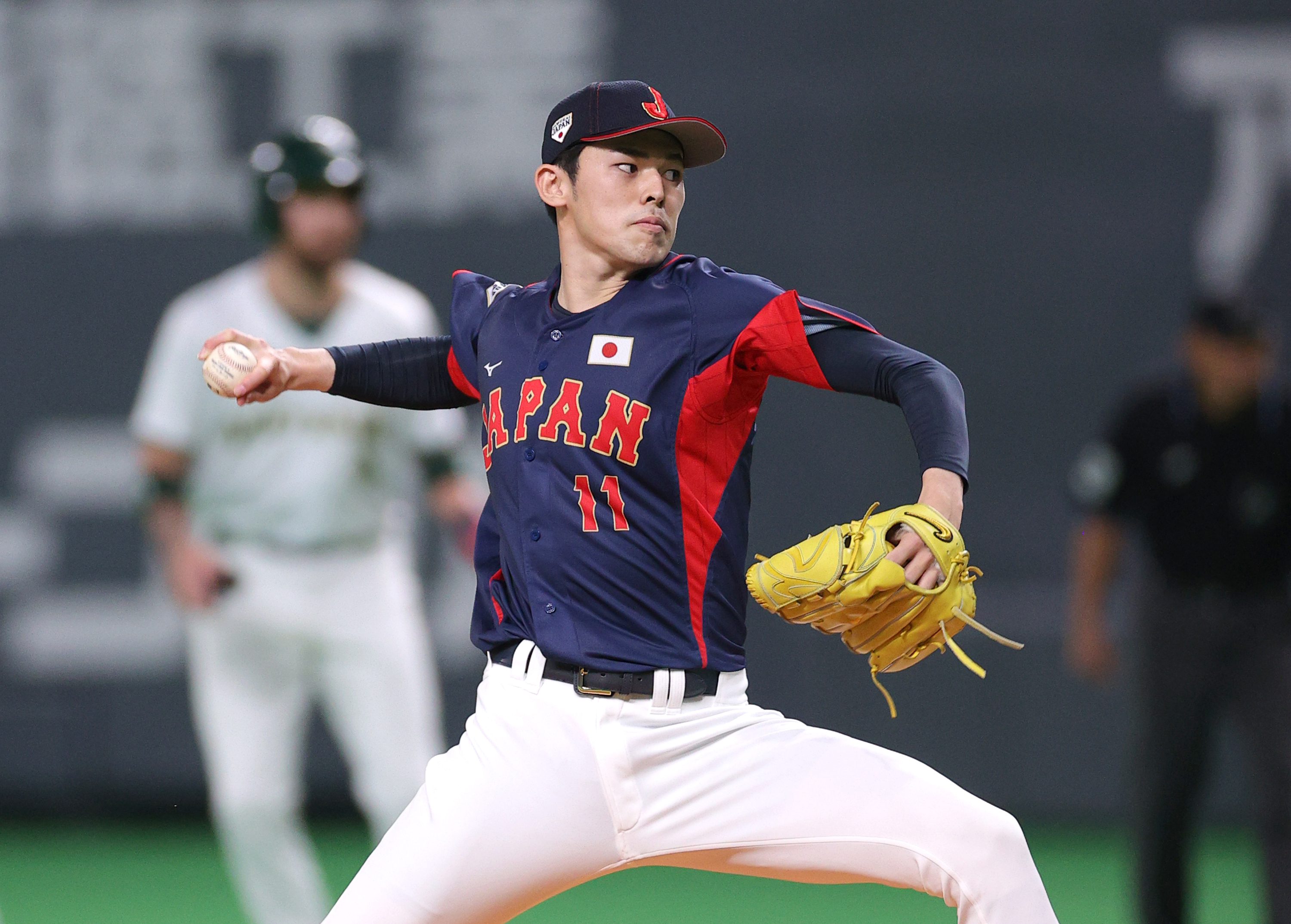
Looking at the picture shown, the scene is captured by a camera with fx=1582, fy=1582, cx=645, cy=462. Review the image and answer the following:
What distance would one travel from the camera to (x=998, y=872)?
95.1 inches

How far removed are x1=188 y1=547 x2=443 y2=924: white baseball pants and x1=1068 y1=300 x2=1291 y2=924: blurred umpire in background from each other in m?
2.15

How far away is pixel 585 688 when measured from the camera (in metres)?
2.56

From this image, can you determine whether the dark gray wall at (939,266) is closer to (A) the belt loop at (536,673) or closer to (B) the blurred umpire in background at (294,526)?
(B) the blurred umpire in background at (294,526)

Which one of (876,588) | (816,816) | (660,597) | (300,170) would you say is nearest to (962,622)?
(876,588)

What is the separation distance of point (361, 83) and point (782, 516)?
245 centimetres

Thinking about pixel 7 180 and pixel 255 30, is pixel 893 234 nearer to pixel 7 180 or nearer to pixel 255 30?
pixel 255 30

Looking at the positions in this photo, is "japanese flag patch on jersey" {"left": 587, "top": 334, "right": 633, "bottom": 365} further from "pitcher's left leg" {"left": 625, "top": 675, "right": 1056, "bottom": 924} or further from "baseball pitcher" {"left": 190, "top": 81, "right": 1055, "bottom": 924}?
"pitcher's left leg" {"left": 625, "top": 675, "right": 1056, "bottom": 924}

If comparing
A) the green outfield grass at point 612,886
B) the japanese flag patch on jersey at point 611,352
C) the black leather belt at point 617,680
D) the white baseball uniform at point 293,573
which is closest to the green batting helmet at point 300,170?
the white baseball uniform at point 293,573

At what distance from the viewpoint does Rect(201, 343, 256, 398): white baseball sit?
108 inches

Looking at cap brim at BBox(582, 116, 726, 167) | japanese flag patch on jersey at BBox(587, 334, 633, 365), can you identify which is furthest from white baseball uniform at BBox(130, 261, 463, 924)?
japanese flag patch on jersey at BBox(587, 334, 633, 365)

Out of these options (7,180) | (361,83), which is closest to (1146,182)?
(361,83)

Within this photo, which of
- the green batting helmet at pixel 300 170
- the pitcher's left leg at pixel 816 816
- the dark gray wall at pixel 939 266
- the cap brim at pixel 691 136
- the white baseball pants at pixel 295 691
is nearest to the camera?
the pitcher's left leg at pixel 816 816

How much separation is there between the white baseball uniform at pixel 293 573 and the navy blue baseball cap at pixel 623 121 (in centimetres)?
169

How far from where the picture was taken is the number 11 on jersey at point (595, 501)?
2600 mm
